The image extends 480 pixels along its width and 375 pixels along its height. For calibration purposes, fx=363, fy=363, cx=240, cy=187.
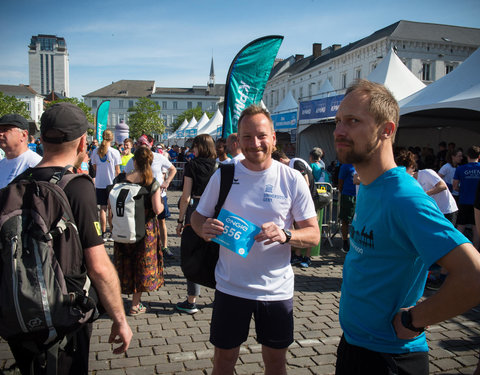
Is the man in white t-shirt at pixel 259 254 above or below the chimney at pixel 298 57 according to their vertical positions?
below

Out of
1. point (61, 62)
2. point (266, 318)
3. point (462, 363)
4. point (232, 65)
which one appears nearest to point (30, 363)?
point (266, 318)

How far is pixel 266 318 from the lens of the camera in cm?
228

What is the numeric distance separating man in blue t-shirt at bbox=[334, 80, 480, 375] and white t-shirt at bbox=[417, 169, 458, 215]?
15.5 feet

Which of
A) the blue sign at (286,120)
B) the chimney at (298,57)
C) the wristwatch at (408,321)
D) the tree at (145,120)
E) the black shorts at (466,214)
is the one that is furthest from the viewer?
the tree at (145,120)

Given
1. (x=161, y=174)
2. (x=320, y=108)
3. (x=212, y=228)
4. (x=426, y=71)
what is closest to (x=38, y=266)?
(x=212, y=228)

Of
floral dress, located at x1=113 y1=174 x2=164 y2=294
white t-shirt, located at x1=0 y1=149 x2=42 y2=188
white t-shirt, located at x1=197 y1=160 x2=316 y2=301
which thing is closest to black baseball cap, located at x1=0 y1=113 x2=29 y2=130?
white t-shirt, located at x1=0 y1=149 x2=42 y2=188

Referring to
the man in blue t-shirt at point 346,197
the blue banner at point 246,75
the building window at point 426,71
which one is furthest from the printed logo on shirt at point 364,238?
the building window at point 426,71

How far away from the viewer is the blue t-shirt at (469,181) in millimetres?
6668

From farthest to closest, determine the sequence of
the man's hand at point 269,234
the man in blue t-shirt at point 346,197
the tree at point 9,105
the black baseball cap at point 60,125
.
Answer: the tree at point 9,105
the man in blue t-shirt at point 346,197
the man's hand at point 269,234
the black baseball cap at point 60,125

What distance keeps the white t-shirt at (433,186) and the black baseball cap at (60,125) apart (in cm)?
552

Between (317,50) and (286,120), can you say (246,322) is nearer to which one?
(286,120)

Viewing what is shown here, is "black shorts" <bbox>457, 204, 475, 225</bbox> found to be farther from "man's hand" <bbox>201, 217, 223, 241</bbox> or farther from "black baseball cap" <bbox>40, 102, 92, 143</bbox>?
"black baseball cap" <bbox>40, 102, 92, 143</bbox>

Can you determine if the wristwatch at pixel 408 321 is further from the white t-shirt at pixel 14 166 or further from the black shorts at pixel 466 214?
the black shorts at pixel 466 214

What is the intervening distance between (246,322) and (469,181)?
6213mm
